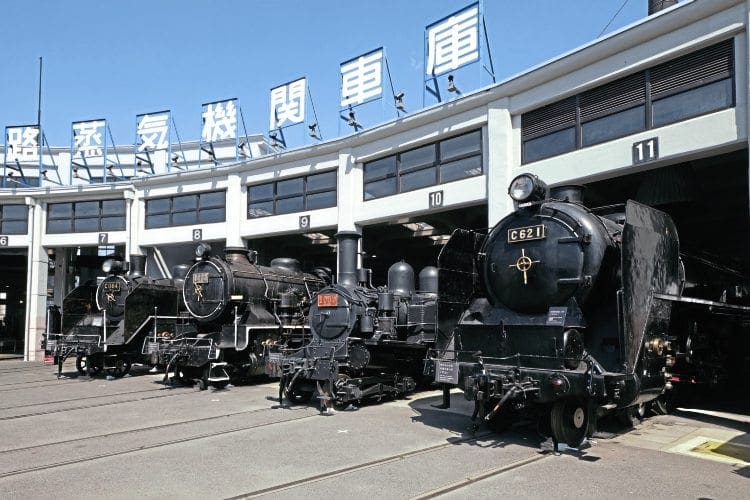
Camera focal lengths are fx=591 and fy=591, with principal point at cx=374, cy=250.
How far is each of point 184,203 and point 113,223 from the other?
391cm

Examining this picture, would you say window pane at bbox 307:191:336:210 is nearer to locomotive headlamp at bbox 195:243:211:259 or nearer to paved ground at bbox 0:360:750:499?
locomotive headlamp at bbox 195:243:211:259

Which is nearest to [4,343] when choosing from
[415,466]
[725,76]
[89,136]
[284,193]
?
[89,136]

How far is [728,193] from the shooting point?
46.9ft

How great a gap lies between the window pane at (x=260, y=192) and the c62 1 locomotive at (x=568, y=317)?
1265 cm

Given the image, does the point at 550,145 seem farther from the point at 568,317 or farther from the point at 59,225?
the point at 59,225

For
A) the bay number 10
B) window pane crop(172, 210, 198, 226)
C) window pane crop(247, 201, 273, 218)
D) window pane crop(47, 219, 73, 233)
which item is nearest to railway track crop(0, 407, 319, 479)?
the bay number 10

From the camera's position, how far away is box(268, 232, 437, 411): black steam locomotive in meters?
10.6

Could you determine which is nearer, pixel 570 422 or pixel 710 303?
pixel 570 422

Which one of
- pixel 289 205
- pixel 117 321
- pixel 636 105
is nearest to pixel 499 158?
pixel 636 105

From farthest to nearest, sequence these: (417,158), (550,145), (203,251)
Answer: (417,158) < (203,251) < (550,145)

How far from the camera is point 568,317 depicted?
7219 mm

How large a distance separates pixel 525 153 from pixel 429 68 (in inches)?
154

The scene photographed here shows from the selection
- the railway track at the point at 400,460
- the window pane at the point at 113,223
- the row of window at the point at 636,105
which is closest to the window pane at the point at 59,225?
the window pane at the point at 113,223

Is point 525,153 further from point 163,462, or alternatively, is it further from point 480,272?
point 163,462
